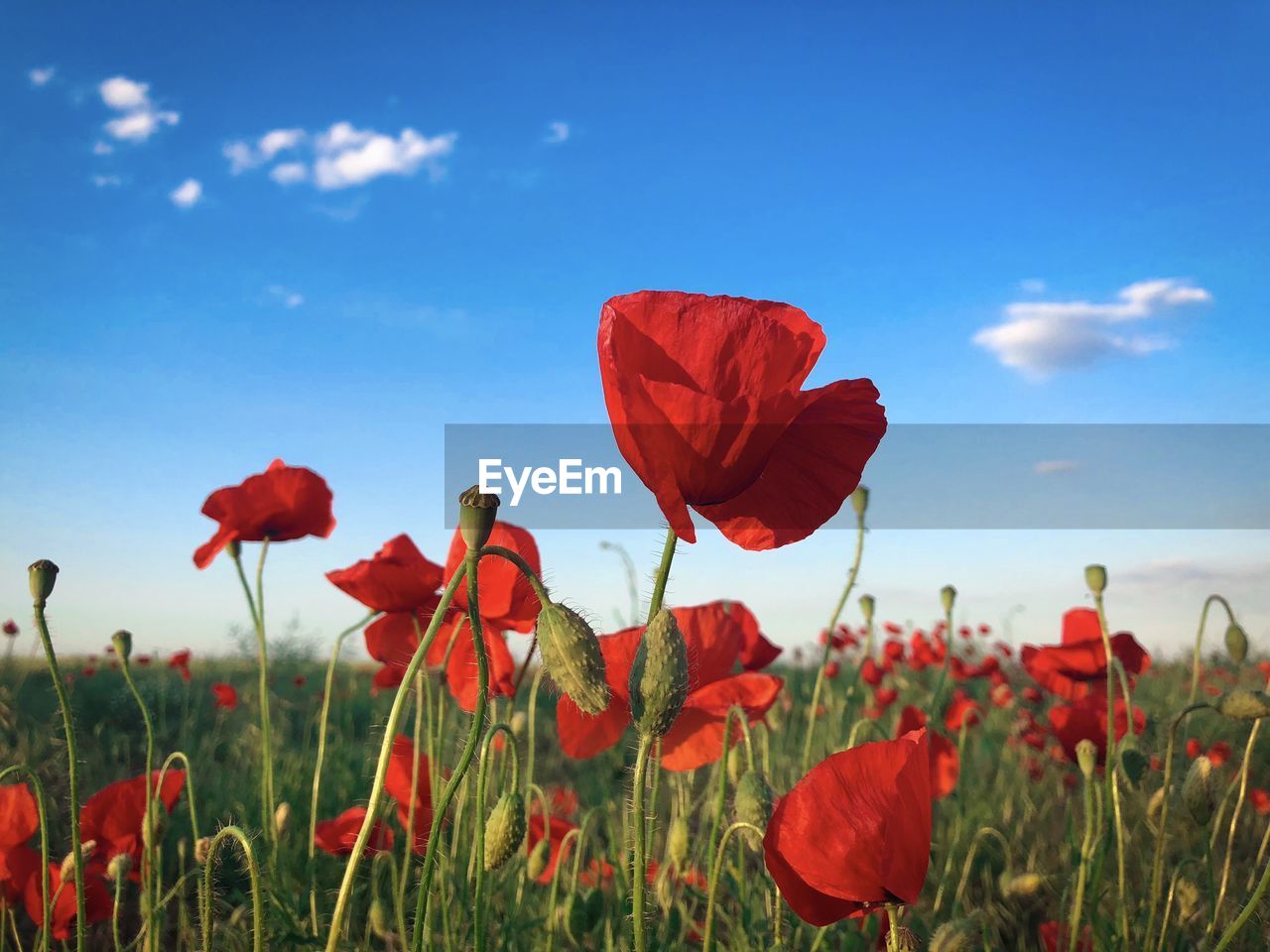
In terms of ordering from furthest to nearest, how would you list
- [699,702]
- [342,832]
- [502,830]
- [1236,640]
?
[1236,640], [342,832], [699,702], [502,830]

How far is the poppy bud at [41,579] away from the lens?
1478 millimetres

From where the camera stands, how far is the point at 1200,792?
1844 mm

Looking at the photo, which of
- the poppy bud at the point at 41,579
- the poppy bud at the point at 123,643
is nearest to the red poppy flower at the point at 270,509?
the poppy bud at the point at 123,643

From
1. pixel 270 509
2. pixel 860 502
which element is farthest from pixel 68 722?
pixel 860 502

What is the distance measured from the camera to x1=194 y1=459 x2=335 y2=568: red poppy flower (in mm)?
2355

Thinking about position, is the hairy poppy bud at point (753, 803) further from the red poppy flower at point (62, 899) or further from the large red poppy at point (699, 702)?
the red poppy flower at point (62, 899)

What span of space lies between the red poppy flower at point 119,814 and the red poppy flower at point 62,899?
0.09 m

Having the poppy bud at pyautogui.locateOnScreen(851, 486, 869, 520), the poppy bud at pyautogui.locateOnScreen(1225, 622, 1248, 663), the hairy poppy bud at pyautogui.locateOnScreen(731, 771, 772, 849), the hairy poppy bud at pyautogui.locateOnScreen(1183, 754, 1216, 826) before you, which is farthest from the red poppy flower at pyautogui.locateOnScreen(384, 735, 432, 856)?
the poppy bud at pyautogui.locateOnScreen(1225, 622, 1248, 663)

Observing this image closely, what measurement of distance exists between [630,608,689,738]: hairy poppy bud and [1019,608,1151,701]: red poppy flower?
2.25 meters

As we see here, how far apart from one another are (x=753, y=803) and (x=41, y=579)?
1.07m

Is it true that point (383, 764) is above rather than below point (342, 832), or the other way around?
above

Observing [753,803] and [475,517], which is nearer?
[475,517]

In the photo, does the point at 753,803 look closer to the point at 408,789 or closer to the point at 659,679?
the point at 659,679

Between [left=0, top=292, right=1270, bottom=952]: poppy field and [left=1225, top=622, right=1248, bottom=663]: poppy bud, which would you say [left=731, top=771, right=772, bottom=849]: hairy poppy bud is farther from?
[left=1225, top=622, right=1248, bottom=663]: poppy bud
